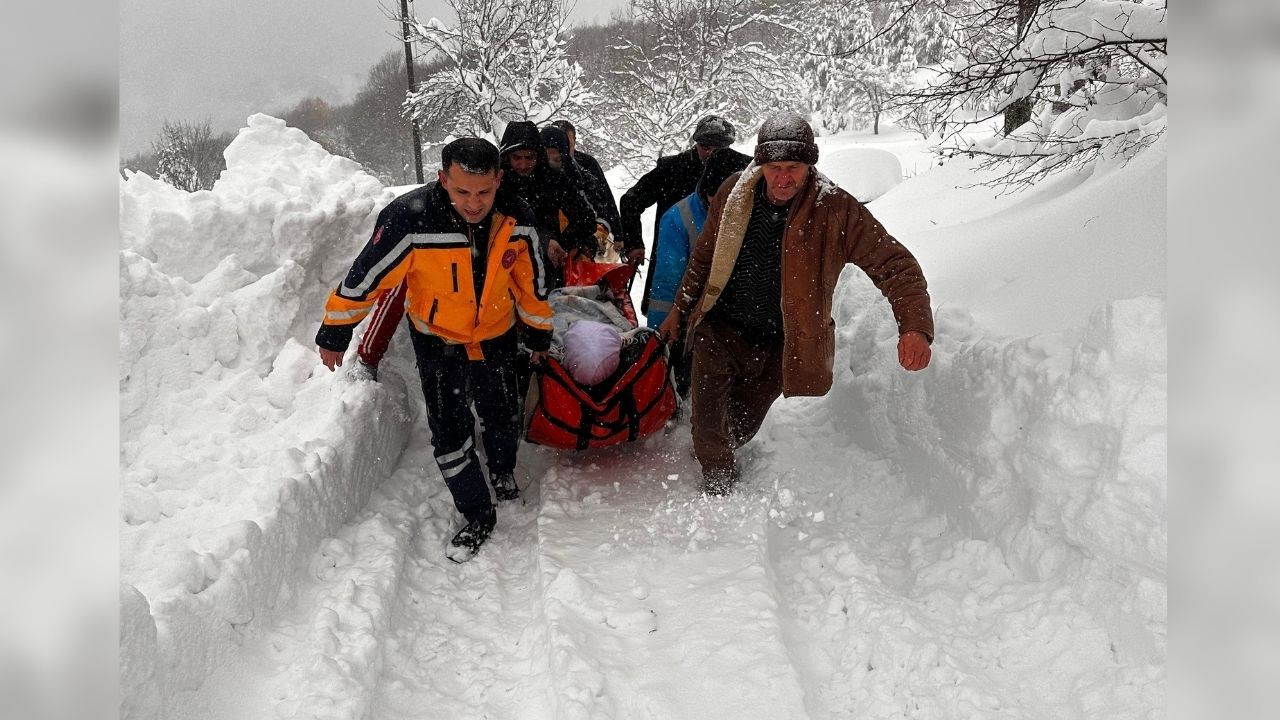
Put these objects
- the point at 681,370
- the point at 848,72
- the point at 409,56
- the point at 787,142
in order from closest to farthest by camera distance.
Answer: the point at 787,142 < the point at 681,370 < the point at 409,56 < the point at 848,72

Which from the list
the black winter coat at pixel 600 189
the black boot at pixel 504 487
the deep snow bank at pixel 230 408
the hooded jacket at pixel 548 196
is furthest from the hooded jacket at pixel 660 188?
the black boot at pixel 504 487

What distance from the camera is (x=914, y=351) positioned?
3.32m

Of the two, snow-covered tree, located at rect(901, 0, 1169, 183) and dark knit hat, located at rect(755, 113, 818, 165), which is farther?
snow-covered tree, located at rect(901, 0, 1169, 183)

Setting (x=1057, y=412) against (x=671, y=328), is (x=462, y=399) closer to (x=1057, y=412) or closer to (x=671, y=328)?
(x=671, y=328)

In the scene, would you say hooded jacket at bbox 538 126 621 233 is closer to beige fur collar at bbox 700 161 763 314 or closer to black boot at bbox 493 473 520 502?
beige fur collar at bbox 700 161 763 314

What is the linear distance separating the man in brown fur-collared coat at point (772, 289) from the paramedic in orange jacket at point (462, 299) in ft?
2.86

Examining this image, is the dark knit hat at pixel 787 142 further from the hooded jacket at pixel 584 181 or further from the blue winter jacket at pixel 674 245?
the hooded jacket at pixel 584 181

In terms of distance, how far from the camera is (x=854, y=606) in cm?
323

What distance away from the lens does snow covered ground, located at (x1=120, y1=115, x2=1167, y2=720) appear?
2762mm

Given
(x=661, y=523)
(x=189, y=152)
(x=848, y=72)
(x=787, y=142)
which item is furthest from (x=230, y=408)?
(x=848, y=72)

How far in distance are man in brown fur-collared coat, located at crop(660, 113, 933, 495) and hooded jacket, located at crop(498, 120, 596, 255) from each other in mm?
1710

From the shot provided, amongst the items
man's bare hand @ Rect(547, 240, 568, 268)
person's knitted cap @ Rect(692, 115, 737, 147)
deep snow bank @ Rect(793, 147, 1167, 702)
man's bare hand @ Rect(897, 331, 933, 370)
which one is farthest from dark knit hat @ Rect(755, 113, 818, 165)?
man's bare hand @ Rect(547, 240, 568, 268)

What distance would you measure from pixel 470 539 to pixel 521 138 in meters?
2.65
